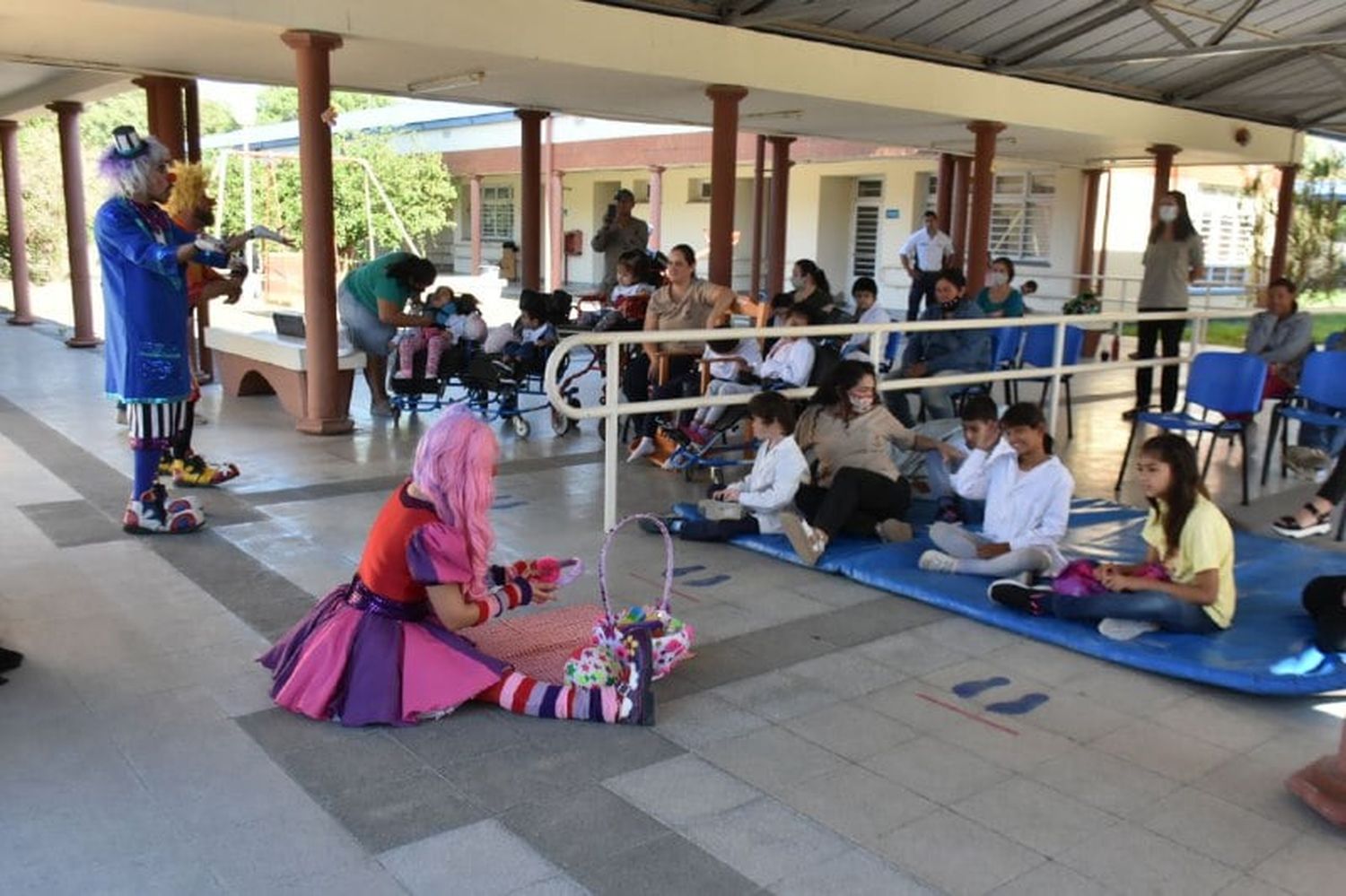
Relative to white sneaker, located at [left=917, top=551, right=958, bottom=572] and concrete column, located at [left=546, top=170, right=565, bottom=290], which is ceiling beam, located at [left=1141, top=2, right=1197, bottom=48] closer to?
white sneaker, located at [left=917, top=551, right=958, bottom=572]

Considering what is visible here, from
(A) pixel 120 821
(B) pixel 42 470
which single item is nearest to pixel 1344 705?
(A) pixel 120 821

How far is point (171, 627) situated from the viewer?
4.56 meters

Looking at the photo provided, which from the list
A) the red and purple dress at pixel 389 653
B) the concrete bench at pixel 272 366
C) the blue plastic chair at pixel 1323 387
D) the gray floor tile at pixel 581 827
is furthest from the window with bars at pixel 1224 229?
the gray floor tile at pixel 581 827

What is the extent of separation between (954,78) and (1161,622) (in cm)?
805

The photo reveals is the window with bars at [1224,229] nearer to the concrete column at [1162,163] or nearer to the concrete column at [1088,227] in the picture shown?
the concrete column at [1088,227]

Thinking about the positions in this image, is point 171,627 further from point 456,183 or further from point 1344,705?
point 456,183

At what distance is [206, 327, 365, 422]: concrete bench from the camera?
29.0 ft

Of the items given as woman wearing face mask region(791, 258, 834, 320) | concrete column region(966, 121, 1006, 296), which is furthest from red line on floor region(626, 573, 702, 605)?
concrete column region(966, 121, 1006, 296)

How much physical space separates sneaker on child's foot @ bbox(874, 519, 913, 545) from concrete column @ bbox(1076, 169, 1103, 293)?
576 inches

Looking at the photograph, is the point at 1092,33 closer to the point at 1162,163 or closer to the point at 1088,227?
the point at 1162,163

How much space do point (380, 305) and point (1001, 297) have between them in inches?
204

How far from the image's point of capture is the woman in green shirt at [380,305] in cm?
895

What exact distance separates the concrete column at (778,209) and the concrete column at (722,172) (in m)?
5.46

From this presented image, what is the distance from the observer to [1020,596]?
4.83m
